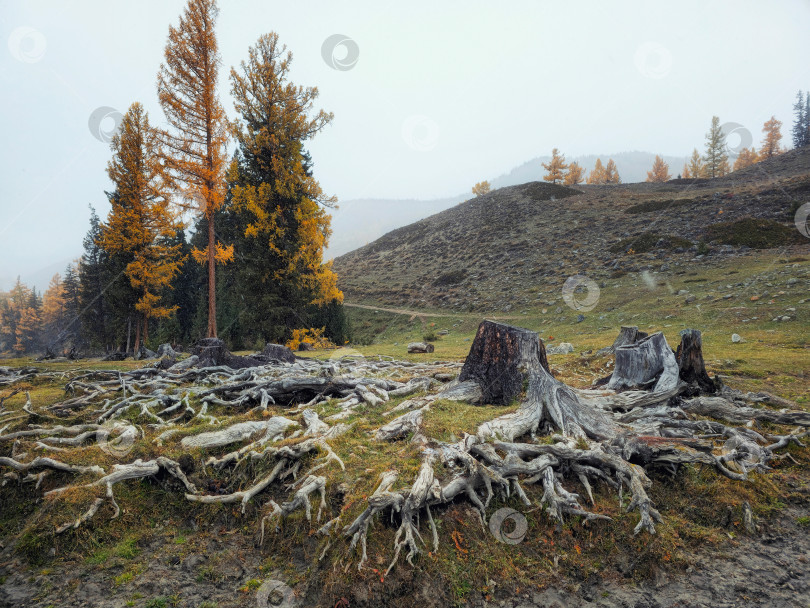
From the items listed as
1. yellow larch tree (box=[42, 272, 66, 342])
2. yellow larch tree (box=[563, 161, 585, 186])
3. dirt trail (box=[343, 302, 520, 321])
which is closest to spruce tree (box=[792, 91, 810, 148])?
yellow larch tree (box=[563, 161, 585, 186])

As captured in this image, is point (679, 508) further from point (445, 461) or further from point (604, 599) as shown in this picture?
point (445, 461)

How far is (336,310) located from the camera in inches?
1260

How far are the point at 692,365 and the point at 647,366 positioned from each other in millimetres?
917

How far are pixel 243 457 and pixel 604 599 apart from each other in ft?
18.2

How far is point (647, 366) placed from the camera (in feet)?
31.0

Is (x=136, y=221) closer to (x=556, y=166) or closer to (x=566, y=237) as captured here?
(x=566, y=237)

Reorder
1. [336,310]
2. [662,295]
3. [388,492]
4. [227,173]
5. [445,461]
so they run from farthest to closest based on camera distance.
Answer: [336,310] < [662,295] < [227,173] < [445,461] < [388,492]

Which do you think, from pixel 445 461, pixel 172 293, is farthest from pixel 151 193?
pixel 445 461

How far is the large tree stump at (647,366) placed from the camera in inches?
354

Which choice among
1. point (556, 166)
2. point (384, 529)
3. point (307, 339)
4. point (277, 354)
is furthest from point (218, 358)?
point (556, 166)

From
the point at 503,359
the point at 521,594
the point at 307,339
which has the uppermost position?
the point at 503,359

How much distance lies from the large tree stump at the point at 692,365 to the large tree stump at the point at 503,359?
3.34 meters

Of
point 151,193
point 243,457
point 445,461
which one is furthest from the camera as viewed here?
point 151,193

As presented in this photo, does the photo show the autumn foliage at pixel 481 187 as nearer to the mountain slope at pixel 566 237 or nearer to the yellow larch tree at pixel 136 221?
the mountain slope at pixel 566 237
